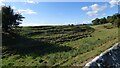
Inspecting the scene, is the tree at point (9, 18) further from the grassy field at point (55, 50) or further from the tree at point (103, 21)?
the tree at point (103, 21)

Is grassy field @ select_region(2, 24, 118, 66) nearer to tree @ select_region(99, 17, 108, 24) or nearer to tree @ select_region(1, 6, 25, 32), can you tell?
tree @ select_region(1, 6, 25, 32)

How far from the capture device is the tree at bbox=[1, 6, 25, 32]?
5766 centimetres

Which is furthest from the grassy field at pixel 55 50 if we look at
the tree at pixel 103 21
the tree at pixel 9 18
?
the tree at pixel 103 21

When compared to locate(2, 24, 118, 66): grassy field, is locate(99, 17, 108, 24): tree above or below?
above

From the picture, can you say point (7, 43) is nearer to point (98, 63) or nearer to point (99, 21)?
point (98, 63)

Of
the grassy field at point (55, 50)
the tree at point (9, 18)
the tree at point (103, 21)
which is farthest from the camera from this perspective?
the tree at point (103, 21)

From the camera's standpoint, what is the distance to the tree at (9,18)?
57.7 m

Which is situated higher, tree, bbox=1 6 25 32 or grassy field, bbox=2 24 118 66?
tree, bbox=1 6 25 32

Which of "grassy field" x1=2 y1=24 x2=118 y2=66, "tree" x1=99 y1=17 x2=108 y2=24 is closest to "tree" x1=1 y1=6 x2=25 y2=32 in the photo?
"grassy field" x1=2 y1=24 x2=118 y2=66

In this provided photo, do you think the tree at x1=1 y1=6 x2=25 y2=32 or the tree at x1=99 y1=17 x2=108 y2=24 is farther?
the tree at x1=99 y1=17 x2=108 y2=24

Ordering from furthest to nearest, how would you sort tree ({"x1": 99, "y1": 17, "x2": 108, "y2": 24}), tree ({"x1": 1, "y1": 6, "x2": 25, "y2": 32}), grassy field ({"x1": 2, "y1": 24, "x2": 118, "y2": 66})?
tree ({"x1": 99, "y1": 17, "x2": 108, "y2": 24}) → tree ({"x1": 1, "y1": 6, "x2": 25, "y2": 32}) → grassy field ({"x1": 2, "y1": 24, "x2": 118, "y2": 66})

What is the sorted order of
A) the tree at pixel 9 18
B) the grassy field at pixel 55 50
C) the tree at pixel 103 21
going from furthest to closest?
the tree at pixel 103 21, the tree at pixel 9 18, the grassy field at pixel 55 50

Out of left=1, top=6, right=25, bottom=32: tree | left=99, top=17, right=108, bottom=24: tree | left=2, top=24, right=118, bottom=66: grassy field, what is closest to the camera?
left=2, top=24, right=118, bottom=66: grassy field

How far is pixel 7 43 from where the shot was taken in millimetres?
51938
